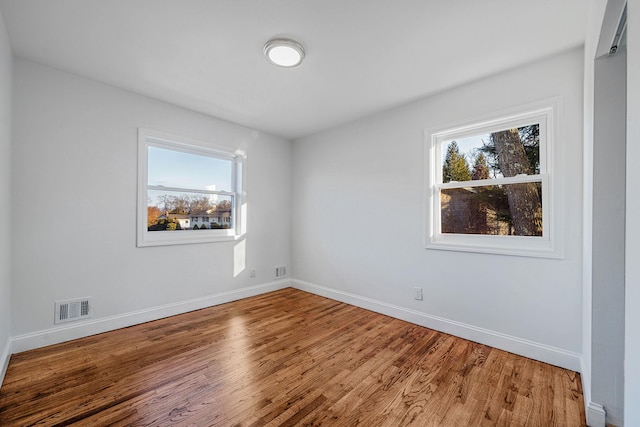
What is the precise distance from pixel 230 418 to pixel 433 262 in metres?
2.31

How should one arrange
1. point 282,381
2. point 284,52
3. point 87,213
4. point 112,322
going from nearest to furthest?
point 282,381 < point 284,52 < point 87,213 < point 112,322

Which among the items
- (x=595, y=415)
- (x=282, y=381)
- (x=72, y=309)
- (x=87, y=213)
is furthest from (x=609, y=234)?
(x=72, y=309)

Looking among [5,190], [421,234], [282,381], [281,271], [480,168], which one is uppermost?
[480,168]

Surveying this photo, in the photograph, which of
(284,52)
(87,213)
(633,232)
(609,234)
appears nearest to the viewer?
(633,232)

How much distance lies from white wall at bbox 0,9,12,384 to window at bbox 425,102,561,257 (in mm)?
3609

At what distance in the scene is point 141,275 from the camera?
10.1ft

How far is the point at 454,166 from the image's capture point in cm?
295

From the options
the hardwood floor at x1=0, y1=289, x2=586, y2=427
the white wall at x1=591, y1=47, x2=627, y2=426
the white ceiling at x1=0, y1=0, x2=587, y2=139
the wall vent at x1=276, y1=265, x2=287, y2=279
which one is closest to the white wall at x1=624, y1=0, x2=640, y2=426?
the white wall at x1=591, y1=47, x2=627, y2=426

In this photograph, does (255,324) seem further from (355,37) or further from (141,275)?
(355,37)

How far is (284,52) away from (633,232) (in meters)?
2.29

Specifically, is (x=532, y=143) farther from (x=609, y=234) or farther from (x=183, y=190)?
(x=183, y=190)

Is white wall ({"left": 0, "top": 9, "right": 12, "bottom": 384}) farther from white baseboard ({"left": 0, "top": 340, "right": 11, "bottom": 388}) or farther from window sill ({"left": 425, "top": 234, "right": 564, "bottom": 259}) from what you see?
window sill ({"left": 425, "top": 234, "right": 564, "bottom": 259})

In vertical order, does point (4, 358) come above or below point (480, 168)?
below

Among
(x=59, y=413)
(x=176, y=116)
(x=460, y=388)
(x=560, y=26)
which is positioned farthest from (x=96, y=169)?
(x=560, y=26)
